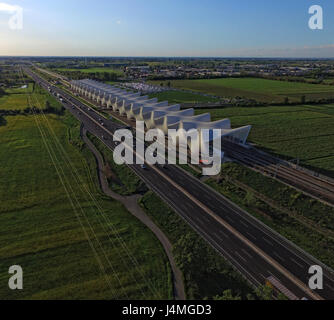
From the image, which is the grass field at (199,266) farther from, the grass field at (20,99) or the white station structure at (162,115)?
the grass field at (20,99)

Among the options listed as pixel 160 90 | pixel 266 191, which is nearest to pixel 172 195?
pixel 266 191

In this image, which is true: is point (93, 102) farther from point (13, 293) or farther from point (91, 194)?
point (13, 293)

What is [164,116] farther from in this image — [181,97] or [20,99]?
[20,99]

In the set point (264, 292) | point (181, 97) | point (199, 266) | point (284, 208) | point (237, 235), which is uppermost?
point (181, 97)

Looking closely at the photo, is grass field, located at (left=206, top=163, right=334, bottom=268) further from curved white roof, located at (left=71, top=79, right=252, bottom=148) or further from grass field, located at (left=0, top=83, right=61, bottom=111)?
grass field, located at (left=0, top=83, right=61, bottom=111)

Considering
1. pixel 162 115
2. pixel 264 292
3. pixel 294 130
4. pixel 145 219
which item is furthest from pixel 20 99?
pixel 264 292

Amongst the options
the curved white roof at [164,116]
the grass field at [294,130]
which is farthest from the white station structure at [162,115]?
the grass field at [294,130]
